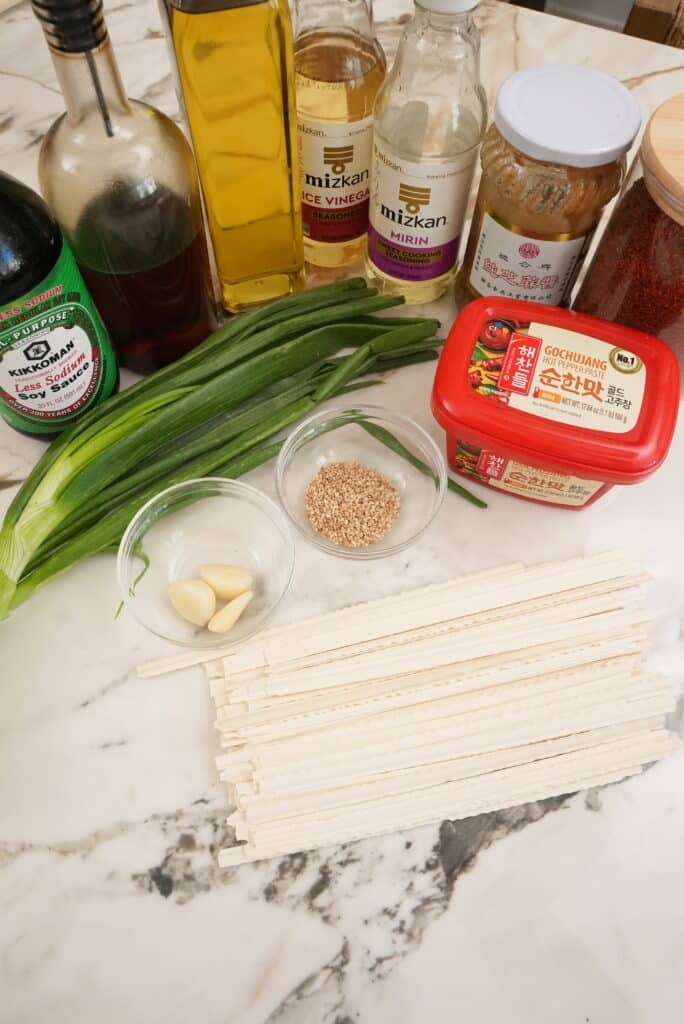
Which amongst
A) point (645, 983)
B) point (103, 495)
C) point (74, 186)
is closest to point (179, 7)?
point (74, 186)

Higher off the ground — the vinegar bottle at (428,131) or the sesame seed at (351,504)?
the vinegar bottle at (428,131)

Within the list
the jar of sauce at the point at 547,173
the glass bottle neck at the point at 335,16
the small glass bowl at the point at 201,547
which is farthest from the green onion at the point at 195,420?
the glass bottle neck at the point at 335,16

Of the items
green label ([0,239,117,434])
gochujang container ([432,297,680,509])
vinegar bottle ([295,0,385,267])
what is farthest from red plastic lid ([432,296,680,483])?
green label ([0,239,117,434])

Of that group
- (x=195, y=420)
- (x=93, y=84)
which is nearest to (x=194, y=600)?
(x=195, y=420)

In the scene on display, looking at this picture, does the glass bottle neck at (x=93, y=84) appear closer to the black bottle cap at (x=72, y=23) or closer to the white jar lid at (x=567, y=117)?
the black bottle cap at (x=72, y=23)

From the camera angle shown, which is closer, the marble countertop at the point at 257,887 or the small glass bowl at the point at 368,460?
the marble countertop at the point at 257,887

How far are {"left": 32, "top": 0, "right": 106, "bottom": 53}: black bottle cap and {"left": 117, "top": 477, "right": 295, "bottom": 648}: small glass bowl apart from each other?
1.14 ft

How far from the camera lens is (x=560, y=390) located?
0.61 m

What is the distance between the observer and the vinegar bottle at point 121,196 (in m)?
0.53

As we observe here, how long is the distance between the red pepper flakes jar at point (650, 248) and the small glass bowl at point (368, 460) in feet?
0.73

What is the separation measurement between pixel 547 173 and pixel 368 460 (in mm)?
316

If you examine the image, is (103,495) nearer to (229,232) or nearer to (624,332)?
(229,232)

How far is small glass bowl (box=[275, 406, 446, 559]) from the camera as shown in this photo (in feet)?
2.33

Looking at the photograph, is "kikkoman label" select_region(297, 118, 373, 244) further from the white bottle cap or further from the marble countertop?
the marble countertop
